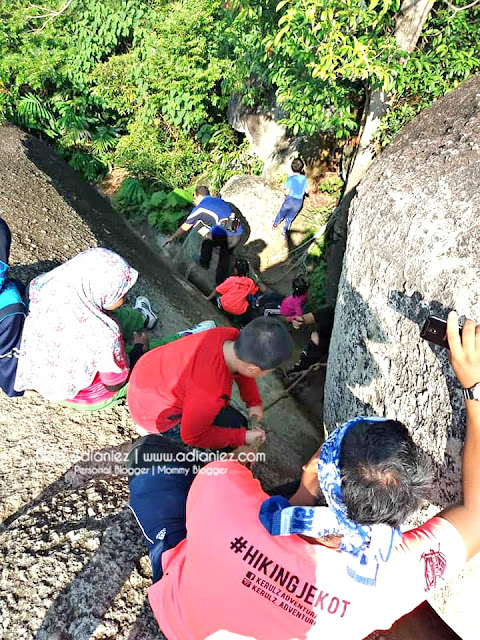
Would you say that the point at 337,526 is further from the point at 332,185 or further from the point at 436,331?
the point at 332,185

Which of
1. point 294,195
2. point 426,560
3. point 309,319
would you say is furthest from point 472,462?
point 294,195

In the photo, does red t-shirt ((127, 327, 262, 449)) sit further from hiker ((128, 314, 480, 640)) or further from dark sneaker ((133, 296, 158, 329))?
dark sneaker ((133, 296, 158, 329))

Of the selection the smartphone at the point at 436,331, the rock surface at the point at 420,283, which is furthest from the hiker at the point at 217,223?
the smartphone at the point at 436,331

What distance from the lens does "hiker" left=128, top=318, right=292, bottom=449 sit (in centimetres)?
258

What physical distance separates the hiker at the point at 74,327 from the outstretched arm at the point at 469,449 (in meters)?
1.93

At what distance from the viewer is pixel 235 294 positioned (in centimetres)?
534

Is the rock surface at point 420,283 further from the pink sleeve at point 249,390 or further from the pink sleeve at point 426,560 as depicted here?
the pink sleeve at point 249,390

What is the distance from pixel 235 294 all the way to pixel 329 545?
386 cm

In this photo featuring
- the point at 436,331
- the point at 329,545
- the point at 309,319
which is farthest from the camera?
the point at 309,319

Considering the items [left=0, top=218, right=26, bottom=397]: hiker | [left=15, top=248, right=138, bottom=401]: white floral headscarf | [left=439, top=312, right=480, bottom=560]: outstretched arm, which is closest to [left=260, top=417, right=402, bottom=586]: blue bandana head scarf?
[left=439, top=312, right=480, bottom=560]: outstretched arm

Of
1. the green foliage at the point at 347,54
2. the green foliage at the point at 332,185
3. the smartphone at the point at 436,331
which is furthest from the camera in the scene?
the green foliage at the point at 332,185

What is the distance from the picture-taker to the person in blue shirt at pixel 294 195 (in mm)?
6590

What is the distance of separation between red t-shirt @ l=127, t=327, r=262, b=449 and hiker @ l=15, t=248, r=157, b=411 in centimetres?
29

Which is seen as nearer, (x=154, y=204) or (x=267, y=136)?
(x=267, y=136)
